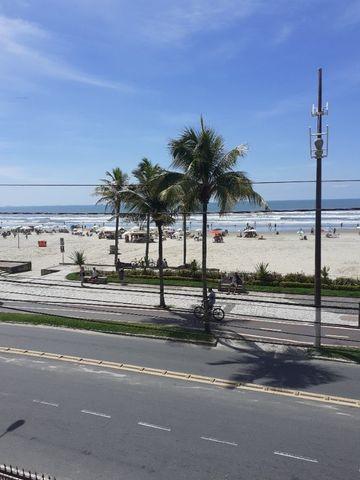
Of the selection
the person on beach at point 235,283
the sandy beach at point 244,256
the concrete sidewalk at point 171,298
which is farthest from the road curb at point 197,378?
the sandy beach at point 244,256

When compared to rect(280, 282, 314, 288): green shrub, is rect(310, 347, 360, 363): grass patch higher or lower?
lower

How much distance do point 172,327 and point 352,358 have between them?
7.21 metres

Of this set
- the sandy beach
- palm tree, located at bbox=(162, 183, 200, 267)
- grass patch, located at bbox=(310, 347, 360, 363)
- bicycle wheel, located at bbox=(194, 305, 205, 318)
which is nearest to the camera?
grass patch, located at bbox=(310, 347, 360, 363)

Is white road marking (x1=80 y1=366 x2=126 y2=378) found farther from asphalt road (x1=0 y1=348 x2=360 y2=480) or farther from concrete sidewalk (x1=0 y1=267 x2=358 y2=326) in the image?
concrete sidewalk (x1=0 y1=267 x2=358 y2=326)

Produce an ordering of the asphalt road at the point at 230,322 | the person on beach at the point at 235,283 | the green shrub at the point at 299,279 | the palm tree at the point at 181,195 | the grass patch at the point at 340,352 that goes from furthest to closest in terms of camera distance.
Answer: the green shrub at the point at 299,279, the person on beach at the point at 235,283, the asphalt road at the point at 230,322, the palm tree at the point at 181,195, the grass patch at the point at 340,352

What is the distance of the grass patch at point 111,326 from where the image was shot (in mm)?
18188

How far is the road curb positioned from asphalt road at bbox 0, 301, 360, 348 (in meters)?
4.39

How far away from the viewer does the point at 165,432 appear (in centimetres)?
1017

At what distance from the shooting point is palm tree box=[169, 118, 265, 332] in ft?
60.4

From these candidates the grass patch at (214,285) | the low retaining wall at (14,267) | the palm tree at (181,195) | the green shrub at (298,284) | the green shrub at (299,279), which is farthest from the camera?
the low retaining wall at (14,267)

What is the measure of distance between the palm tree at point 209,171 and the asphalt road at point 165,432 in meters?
6.75

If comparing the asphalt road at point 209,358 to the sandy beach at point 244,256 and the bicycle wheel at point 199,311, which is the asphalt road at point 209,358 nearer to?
the bicycle wheel at point 199,311

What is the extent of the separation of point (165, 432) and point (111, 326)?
9.73 meters

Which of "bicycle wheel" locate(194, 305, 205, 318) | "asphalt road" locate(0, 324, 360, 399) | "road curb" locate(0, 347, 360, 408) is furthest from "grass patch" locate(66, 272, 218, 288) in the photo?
"road curb" locate(0, 347, 360, 408)
